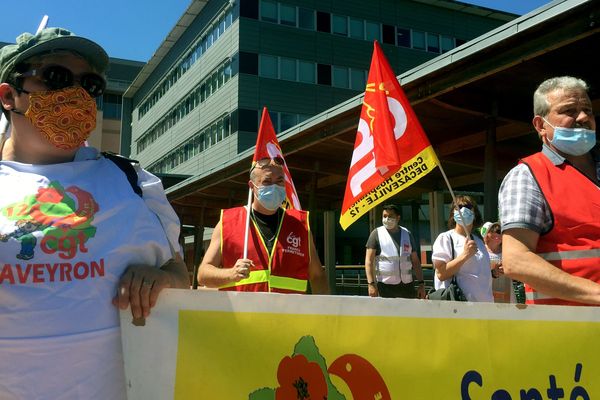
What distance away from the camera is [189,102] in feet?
132

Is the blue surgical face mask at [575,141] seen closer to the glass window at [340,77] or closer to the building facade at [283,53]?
the building facade at [283,53]

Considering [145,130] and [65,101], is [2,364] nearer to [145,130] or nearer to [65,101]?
[65,101]

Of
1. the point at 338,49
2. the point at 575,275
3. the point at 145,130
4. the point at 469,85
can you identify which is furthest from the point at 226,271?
the point at 145,130

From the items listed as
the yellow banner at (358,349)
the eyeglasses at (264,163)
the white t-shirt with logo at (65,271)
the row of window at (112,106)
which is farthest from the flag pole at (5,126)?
the row of window at (112,106)

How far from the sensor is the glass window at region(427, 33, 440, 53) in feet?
122

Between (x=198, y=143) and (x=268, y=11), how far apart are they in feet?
32.7

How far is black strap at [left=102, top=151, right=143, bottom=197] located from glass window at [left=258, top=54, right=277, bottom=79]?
31884 millimetres

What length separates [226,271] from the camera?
3.60 meters

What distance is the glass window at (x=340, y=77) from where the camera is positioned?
1369 inches

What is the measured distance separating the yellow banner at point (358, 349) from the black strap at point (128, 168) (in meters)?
0.35

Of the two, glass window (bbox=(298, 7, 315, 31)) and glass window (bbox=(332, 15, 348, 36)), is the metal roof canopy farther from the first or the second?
glass window (bbox=(332, 15, 348, 36))

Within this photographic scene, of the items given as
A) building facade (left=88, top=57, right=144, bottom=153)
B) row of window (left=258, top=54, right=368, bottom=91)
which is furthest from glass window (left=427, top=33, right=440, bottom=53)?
building facade (left=88, top=57, right=144, bottom=153)

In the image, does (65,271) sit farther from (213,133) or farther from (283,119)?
(213,133)

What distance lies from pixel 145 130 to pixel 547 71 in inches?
1850
